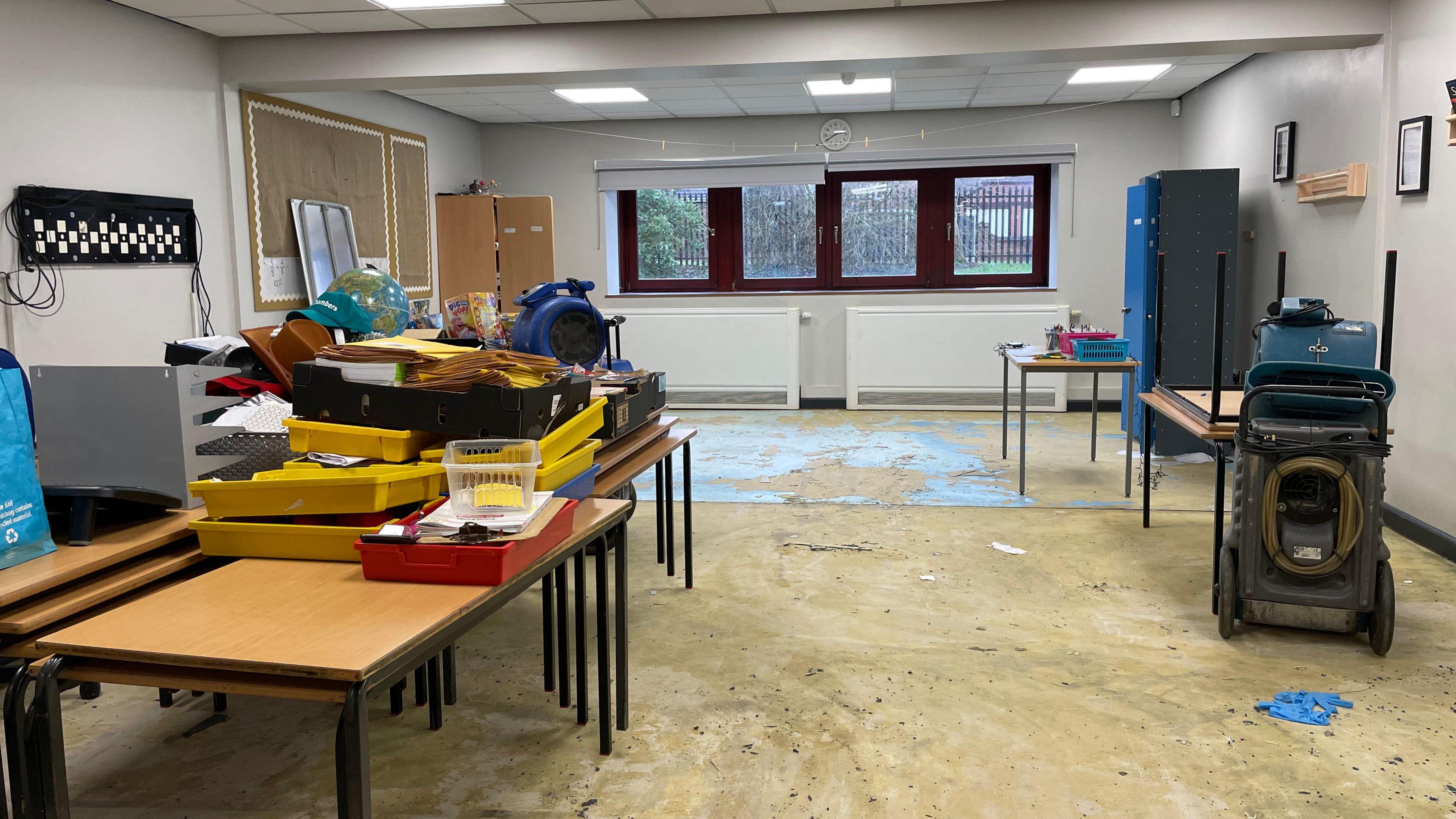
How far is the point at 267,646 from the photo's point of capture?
1.46 m

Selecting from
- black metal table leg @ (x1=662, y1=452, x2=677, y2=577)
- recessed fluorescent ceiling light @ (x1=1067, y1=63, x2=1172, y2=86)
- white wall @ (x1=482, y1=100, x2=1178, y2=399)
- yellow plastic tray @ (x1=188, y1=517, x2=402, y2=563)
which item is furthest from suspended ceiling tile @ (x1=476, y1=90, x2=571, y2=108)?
yellow plastic tray @ (x1=188, y1=517, x2=402, y2=563)

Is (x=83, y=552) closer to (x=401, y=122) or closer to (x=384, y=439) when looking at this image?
(x=384, y=439)

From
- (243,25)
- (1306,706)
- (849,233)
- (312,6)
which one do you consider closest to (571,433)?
(1306,706)

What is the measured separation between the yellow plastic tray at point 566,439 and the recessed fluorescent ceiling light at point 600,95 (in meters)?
5.18

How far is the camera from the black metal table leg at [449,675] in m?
2.73

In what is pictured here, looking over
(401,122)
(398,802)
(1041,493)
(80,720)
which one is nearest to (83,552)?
(398,802)

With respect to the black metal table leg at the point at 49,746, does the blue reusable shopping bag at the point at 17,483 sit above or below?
above

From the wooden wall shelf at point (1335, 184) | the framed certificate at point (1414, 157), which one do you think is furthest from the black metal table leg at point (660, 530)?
the wooden wall shelf at point (1335, 184)

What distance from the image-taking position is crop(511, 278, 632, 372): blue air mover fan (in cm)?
312

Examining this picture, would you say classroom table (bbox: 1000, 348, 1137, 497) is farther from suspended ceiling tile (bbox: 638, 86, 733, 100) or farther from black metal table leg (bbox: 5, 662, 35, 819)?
black metal table leg (bbox: 5, 662, 35, 819)

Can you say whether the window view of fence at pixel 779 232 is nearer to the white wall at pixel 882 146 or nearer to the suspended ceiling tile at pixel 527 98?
the white wall at pixel 882 146

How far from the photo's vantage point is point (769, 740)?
256 centimetres

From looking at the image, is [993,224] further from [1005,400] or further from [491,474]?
[491,474]

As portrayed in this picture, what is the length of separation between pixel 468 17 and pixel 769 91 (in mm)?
2752
